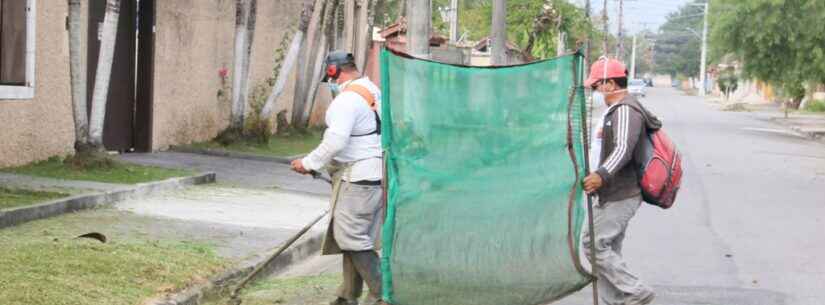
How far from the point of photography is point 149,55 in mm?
19000

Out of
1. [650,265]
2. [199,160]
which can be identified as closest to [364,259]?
[650,265]

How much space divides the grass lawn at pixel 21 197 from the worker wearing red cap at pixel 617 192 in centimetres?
558

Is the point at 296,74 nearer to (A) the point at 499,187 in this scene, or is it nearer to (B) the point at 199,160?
(B) the point at 199,160

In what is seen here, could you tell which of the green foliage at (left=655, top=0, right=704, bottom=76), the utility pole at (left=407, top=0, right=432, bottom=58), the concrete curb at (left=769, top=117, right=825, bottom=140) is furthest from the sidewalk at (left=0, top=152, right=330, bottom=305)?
the green foliage at (left=655, top=0, right=704, bottom=76)

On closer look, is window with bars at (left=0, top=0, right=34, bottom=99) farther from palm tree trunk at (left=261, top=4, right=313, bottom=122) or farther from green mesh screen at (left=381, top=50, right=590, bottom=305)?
palm tree trunk at (left=261, top=4, right=313, bottom=122)

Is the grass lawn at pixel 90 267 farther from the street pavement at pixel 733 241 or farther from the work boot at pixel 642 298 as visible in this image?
the work boot at pixel 642 298

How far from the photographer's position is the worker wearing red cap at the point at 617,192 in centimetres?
736

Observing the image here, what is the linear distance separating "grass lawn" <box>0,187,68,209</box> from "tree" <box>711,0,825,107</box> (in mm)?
29537

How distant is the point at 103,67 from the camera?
47.0ft

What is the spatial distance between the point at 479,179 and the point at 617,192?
0.87 m

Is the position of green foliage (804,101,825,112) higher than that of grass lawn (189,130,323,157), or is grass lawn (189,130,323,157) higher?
grass lawn (189,130,323,157)

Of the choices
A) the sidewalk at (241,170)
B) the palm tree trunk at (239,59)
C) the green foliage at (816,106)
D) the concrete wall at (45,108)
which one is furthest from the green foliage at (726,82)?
the concrete wall at (45,108)

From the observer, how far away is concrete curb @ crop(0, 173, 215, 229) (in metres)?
10.5

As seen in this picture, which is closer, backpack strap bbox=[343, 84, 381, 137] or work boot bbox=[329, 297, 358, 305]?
backpack strap bbox=[343, 84, 381, 137]
